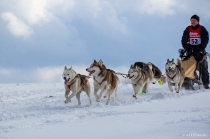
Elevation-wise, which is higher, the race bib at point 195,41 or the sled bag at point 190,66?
the race bib at point 195,41

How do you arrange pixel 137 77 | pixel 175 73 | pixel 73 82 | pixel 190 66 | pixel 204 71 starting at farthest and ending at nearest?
1. pixel 204 71
2. pixel 190 66
3. pixel 175 73
4. pixel 137 77
5. pixel 73 82

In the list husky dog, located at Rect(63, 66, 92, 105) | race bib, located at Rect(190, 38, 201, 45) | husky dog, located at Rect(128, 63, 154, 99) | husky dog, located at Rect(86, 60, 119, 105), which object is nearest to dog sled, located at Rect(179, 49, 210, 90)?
race bib, located at Rect(190, 38, 201, 45)

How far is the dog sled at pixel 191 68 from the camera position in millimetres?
9711

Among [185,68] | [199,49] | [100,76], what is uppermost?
[199,49]

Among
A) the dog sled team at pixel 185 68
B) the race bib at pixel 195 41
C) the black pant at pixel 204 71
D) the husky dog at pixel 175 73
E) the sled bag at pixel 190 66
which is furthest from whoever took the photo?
the black pant at pixel 204 71

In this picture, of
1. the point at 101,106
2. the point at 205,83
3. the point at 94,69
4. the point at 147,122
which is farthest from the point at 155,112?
the point at 205,83

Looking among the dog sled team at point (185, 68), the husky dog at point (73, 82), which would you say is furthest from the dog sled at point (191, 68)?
the husky dog at point (73, 82)

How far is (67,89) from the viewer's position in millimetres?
7652

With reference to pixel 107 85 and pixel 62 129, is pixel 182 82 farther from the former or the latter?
pixel 62 129

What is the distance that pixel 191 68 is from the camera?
9.70 metres

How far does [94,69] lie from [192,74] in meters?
3.58

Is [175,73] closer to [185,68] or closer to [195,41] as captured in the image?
[185,68]

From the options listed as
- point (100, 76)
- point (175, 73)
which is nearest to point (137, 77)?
point (175, 73)

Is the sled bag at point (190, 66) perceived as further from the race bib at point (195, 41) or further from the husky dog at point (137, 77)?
the husky dog at point (137, 77)
